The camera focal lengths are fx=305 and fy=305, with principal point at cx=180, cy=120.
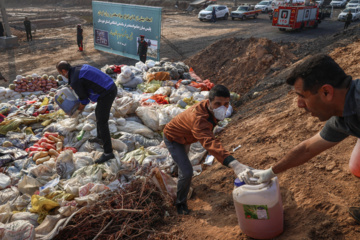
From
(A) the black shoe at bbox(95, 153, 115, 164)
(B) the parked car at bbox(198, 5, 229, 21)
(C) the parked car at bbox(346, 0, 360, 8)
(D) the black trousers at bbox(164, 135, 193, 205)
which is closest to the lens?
(D) the black trousers at bbox(164, 135, 193, 205)

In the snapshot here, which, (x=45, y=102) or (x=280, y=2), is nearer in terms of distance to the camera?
(x=45, y=102)

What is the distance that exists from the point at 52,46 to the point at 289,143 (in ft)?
51.0

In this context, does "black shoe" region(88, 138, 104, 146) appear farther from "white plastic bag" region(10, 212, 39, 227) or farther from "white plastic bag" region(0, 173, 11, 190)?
"white plastic bag" region(10, 212, 39, 227)

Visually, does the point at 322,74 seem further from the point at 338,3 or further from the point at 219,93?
the point at 338,3

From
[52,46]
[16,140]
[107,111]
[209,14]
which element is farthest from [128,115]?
[209,14]

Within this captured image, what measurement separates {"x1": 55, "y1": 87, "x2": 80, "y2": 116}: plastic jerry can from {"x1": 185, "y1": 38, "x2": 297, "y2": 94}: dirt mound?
195 inches

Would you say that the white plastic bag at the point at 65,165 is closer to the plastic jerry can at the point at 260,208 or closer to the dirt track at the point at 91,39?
the plastic jerry can at the point at 260,208

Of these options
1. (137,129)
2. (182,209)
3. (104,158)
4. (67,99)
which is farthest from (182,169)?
(67,99)

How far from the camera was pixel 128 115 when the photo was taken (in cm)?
643

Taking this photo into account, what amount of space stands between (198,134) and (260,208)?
95 cm

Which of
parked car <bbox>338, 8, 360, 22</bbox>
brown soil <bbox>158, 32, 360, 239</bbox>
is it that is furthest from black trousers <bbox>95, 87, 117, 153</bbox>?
parked car <bbox>338, 8, 360, 22</bbox>

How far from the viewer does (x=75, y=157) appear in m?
4.87

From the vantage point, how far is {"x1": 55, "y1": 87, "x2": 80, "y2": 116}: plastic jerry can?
5.14 m

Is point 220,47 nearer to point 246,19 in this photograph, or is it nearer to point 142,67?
point 142,67
